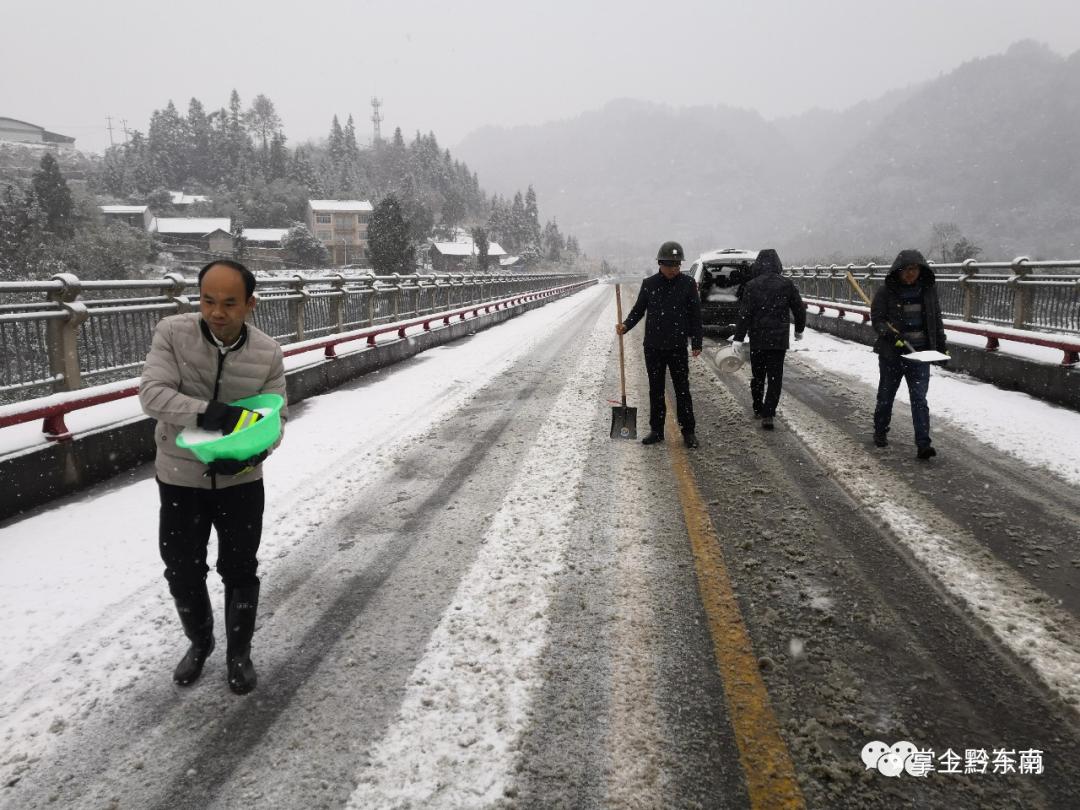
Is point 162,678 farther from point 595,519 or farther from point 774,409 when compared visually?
point 774,409

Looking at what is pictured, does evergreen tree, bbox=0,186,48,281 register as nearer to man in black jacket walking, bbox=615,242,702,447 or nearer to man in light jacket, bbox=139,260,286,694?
man in black jacket walking, bbox=615,242,702,447

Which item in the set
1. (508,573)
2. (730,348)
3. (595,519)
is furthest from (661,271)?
(508,573)

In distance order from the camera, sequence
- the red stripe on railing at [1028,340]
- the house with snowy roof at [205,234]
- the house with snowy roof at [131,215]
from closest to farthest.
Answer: the red stripe on railing at [1028,340]
the house with snowy roof at [205,234]
the house with snowy roof at [131,215]

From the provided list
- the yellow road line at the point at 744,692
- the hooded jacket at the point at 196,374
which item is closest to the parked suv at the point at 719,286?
the yellow road line at the point at 744,692

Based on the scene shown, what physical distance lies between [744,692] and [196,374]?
2706mm

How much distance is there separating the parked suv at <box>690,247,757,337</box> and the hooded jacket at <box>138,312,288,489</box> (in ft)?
43.6

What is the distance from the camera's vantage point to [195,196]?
4594 inches

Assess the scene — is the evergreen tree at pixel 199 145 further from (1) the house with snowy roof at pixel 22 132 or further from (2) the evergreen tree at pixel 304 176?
(1) the house with snowy roof at pixel 22 132

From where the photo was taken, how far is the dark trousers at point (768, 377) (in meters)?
7.55

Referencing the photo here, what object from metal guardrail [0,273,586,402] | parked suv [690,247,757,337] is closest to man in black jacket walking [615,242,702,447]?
metal guardrail [0,273,586,402]

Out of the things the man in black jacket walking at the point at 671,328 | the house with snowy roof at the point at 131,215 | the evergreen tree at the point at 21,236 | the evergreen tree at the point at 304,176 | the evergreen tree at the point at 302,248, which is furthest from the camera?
the evergreen tree at the point at 304,176

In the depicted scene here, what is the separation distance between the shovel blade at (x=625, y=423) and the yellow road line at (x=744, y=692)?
8.16 ft

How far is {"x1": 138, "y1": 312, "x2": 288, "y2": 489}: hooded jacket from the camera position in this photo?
2.74 meters

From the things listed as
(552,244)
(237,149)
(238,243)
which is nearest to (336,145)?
(237,149)
